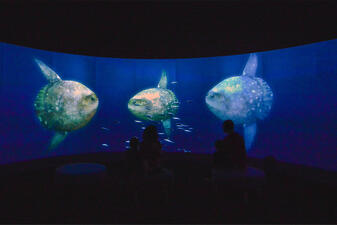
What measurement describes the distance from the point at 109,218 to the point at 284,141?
5.92m

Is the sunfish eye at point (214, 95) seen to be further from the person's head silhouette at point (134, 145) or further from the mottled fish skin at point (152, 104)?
the person's head silhouette at point (134, 145)

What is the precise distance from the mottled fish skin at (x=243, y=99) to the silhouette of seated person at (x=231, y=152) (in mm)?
3155

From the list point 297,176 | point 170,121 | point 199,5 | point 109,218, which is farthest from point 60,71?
point 297,176

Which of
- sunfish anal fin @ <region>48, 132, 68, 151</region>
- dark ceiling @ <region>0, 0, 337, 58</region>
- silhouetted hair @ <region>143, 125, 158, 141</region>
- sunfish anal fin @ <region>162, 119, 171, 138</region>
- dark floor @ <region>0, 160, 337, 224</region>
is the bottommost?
dark floor @ <region>0, 160, 337, 224</region>

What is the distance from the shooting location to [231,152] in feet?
10.2

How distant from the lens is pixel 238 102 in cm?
609

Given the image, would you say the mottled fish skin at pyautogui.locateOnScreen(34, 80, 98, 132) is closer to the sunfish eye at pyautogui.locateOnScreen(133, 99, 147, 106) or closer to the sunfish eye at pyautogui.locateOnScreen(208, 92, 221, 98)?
the sunfish eye at pyautogui.locateOnScreen(133, 99, 147, 106)

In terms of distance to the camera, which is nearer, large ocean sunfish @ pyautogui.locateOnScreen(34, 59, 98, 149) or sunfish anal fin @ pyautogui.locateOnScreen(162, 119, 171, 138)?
large ocean sunfish @ pyautogui.locateOnScreen(34, 59, 98, 149)

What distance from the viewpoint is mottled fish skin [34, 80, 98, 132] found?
18.7 ft

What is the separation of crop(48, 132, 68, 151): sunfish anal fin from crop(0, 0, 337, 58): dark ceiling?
8.74 ft

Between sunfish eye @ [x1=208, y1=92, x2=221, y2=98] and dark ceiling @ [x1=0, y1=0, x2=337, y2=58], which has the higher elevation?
dark ceiling @ [x1=0, y1=0, x2=337, y2=58]

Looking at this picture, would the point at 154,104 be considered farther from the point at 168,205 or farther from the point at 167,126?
the point at 168,205

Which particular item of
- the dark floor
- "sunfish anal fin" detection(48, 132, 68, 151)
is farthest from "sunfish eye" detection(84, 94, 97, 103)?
the dark floor

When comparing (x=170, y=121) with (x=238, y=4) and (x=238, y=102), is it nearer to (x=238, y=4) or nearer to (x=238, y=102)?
(x=238, y=102)
